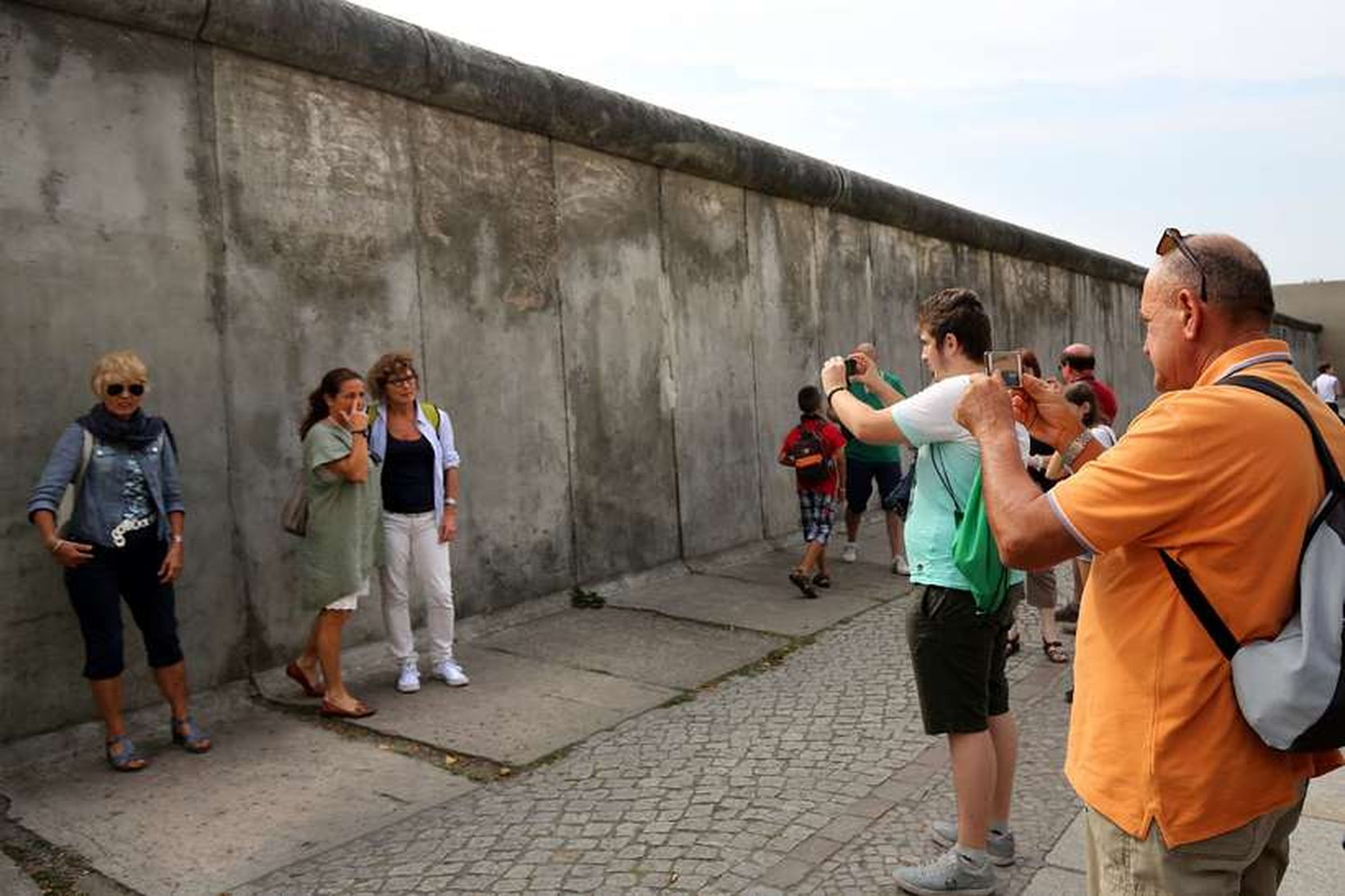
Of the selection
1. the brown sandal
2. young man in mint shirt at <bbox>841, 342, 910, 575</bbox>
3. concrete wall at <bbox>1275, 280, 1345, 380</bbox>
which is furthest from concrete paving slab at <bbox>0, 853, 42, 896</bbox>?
concrete wall at <bbox>1275, 280, 1345, 380</bbox>

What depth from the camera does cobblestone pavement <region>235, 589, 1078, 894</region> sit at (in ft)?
11.4

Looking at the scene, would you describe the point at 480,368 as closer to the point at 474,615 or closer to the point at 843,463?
the point at 474,615

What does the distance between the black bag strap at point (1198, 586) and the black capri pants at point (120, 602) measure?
4.08 meters

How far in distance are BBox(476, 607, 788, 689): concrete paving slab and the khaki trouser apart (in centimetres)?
383

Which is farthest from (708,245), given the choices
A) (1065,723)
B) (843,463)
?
(1065,723)

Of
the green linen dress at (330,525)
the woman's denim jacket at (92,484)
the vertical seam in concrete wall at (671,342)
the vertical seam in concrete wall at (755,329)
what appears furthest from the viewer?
the vertical seam in concrete wall at (755,329)

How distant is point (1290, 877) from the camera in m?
3.39

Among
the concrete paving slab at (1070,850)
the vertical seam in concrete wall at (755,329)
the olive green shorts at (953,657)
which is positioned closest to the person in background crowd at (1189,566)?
the olive green shorts at (953,657)

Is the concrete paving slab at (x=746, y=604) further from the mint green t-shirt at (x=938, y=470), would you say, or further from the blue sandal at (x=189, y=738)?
the mint green t-shirt at (x=938, y=470)

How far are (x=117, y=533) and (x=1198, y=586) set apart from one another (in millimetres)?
4112

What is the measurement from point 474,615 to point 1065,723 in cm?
349

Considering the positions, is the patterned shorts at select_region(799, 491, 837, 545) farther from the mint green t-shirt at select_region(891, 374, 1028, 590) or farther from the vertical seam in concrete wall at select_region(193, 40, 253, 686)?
the mint green t-shirt at select_region(891, 374, 1028, 590)

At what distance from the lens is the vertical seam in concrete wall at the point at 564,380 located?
286 inches

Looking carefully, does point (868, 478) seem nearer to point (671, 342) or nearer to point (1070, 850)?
point (671, 342)
